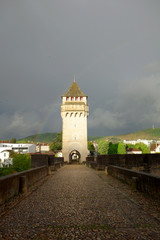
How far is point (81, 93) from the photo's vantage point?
4894 cm

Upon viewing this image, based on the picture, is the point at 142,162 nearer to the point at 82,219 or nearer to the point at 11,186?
the point at 11,186

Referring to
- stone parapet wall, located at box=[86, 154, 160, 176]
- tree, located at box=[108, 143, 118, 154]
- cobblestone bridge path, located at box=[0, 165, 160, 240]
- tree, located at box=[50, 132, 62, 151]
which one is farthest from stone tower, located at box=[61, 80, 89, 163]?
cobblestone bridge path, located at box=[0, 165, 160, 240]

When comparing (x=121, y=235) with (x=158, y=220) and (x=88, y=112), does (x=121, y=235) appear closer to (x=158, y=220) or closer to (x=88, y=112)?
(x=158, y=220)

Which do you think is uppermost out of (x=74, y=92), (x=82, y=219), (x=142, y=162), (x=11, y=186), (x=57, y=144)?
(x=74, y=92)

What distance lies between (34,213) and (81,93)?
45.1 m

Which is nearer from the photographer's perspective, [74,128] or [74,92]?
[74,128]

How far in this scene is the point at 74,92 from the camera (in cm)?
4903

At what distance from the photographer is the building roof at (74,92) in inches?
1900

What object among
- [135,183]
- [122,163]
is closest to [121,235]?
[135,183]

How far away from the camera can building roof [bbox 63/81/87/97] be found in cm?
4825

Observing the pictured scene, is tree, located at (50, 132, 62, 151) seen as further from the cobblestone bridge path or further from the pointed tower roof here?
the cobblestone bridge path

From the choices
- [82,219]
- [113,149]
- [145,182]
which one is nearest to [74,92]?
[113,149]

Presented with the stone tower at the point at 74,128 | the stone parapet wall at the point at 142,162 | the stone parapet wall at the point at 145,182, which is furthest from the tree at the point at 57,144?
the stone parapet wall at the point at 145,182

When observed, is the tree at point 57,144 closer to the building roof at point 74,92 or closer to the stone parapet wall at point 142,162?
the building roof at point 74,92
